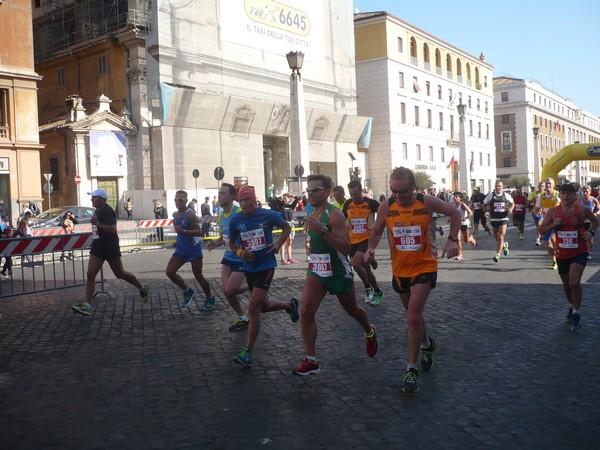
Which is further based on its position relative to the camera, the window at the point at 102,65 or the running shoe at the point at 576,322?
the window at the point at 102,65

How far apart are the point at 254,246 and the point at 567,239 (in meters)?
3.77

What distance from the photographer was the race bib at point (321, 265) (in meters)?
6.07

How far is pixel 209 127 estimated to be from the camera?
39906mm

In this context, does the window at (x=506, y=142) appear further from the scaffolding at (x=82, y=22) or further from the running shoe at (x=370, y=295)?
the running shoe at (x=370, y=295)

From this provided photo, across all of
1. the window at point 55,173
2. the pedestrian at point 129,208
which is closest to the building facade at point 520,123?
the pedestrian at point 129,208

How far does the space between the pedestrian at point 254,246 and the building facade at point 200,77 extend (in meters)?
26.3

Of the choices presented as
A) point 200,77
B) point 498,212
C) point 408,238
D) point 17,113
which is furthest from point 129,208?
point 408,238

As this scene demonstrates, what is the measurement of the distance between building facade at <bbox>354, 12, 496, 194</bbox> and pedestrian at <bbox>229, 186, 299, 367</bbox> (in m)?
47.0

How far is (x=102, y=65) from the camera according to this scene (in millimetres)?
41031

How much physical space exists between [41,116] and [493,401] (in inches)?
1767

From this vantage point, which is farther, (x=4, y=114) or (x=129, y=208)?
(x=129, y=208)

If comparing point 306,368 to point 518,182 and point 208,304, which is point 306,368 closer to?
point 208,304

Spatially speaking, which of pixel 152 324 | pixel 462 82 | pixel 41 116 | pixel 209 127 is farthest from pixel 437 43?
pixel 152 324

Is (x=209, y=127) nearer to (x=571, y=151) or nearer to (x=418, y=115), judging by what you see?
(x=571, y=151)
